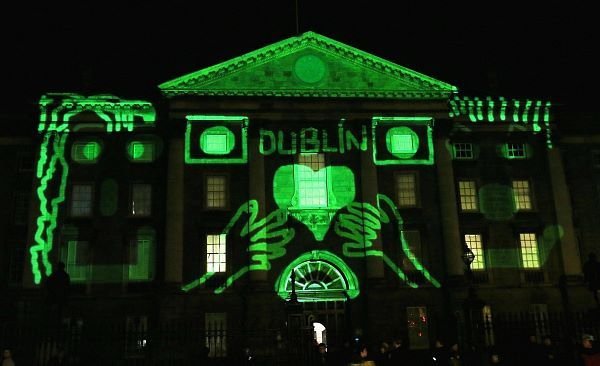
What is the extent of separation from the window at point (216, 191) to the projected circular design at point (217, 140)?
1.57 m

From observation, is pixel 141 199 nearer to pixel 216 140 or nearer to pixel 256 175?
pixel 216 140

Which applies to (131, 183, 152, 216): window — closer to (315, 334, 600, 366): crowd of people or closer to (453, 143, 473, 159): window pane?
(453, 143, 473, 159): window pane

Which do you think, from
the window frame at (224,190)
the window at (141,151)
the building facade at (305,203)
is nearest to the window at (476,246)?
the building facade at (305,203)

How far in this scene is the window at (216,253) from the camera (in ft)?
116

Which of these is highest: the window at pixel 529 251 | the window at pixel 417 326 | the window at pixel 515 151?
the window at pixel 515 151

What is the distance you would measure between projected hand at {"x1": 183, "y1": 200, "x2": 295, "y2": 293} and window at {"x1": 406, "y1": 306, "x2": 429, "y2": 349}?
8.07 meters

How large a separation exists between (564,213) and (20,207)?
109 feet

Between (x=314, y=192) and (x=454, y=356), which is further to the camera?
(x=314, y=192)

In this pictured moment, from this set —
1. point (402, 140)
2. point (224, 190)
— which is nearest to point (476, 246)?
point (402, 140)

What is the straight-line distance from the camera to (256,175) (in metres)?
36.2

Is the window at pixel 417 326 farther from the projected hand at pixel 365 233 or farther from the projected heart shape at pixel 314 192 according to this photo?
the projected heart shape at pixel 314 192

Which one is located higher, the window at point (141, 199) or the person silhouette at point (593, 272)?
the window at point (141, 199)

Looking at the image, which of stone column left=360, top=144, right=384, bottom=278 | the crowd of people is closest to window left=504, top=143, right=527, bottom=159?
stone column left=360, top=144, right=384, bottom=278

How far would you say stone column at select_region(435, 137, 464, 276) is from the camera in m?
36.0
